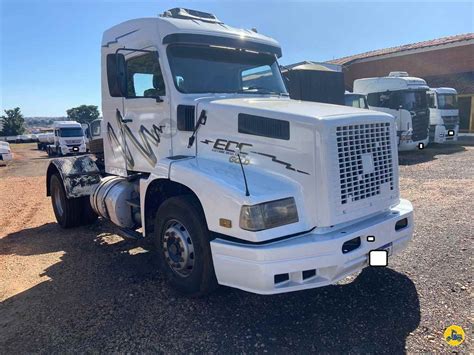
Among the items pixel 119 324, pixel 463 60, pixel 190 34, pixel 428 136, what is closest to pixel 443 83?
pixel 463 60

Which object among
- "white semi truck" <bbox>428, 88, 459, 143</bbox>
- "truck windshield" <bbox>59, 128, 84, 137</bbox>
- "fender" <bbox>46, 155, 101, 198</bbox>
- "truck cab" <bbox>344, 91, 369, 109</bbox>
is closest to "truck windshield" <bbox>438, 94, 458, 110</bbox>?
"white semi truck" <bbox>428, 88, 459, 143</bbox>

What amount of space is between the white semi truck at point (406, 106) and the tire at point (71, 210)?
1329cm

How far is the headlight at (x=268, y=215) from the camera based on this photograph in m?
3.27

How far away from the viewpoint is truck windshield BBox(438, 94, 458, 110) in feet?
62.3

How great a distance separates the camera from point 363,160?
12.1ft

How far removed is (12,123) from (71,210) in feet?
220

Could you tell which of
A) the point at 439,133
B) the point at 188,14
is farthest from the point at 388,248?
the point at 439,133

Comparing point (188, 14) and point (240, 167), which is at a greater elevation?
point (188, 14)

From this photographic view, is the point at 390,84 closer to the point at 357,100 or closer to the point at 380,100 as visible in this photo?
the point at 380,100

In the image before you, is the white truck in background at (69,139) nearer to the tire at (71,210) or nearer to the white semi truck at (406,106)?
the white semi truck at (406,106)

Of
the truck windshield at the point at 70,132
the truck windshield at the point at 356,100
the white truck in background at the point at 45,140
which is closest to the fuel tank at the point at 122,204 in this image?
the truck windshield at the point at 356,100

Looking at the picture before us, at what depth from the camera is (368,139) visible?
3756mm

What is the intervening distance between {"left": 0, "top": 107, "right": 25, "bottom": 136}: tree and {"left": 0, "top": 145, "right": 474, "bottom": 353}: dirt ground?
67695 millimetres

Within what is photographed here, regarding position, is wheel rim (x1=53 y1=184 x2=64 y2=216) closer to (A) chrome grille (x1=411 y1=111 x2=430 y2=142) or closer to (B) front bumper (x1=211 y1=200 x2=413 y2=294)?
(B) front bumper (x1=211 y1=200 x2=413 y2=294)
